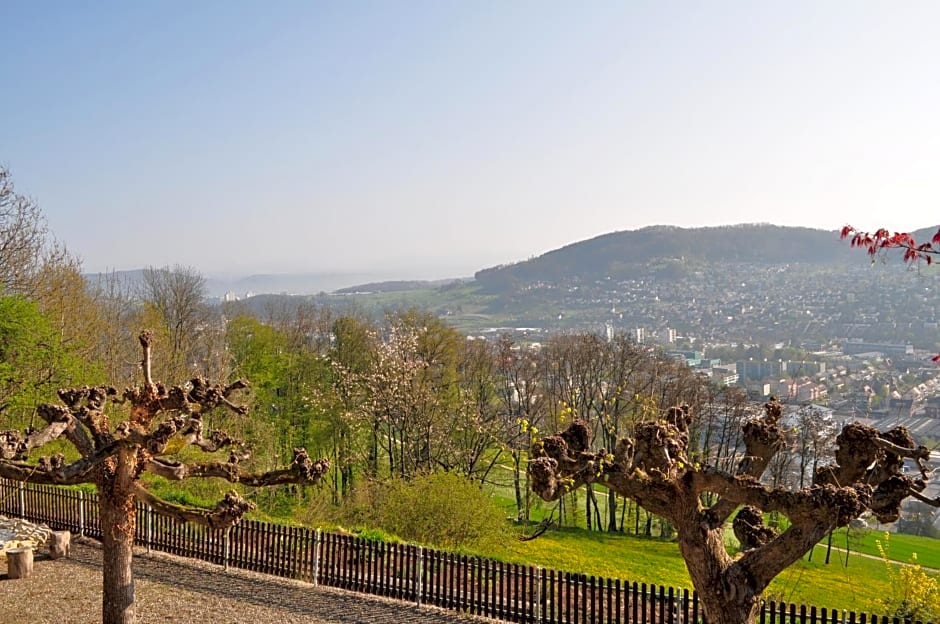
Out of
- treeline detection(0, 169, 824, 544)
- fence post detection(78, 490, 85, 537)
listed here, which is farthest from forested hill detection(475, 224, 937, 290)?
fence post detection(78, 490, 85, 537)

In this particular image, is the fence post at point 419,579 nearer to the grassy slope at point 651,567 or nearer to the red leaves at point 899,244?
the grassy slope at point 651,567

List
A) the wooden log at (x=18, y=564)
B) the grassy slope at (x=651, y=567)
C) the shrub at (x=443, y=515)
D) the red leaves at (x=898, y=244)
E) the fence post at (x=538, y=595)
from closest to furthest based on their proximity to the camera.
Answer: the red leaves at (x=898, y=244)
the fence post at (x=538, y=595)
the wooden log at (x=18, y=564)
the shrub at (x=443, y=515)
the grassy slope at (x=651, y=567)

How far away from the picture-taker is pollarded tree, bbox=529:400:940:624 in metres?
8.12

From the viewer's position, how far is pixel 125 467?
1118 centimetres

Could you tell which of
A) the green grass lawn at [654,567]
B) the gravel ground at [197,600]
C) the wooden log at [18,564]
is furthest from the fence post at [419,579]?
the wooden log at [18,564]

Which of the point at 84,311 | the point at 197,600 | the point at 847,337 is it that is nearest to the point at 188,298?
the point at 84,311

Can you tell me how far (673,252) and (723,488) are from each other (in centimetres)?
17589

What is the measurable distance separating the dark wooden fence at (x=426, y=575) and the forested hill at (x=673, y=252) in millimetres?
157767

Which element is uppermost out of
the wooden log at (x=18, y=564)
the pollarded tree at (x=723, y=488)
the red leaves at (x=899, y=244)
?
the red leaves at (x=899, y=244)

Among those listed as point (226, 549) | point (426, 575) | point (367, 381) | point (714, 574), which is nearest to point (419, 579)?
point (426, 575)

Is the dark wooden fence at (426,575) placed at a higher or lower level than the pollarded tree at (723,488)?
lower

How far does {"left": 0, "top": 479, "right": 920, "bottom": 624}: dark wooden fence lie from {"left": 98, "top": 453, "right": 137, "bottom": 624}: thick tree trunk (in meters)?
4.43

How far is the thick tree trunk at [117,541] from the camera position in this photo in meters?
11.2

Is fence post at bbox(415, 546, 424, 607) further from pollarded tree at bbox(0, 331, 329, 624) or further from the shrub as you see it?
the shrub
